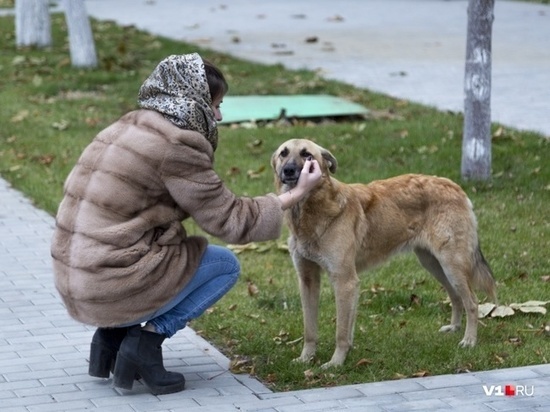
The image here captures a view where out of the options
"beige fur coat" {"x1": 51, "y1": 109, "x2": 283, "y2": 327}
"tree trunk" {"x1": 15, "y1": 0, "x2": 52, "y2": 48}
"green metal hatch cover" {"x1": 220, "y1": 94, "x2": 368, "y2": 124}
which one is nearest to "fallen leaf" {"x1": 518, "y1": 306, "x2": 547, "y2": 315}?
"beige fur coat" {"x1": 51, "y1": 109, "x2": 283, "y2": 327}

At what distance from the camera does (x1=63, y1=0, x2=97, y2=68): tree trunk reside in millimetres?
15734

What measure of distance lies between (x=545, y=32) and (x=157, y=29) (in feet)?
21.7

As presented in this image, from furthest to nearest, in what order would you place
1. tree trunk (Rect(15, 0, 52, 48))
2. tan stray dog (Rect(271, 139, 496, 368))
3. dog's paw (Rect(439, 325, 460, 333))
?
tree trunk (Rect(15, 0, 52, 48)) < dog's paw (Rect(439, 325, 460, 333)) < tan stray dog (Rect(271, 139, 496, 368))

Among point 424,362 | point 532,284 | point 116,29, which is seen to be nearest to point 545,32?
point 116,29

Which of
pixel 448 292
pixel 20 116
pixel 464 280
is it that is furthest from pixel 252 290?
pixel 20 116

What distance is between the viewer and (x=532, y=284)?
757 cm

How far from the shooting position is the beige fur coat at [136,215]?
5.42 m

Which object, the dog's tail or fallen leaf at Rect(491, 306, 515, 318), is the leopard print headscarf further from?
fallen leaf at Rect(491, 306, 515, 318)

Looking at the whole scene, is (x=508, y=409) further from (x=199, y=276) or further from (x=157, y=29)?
(x=157, y=29)

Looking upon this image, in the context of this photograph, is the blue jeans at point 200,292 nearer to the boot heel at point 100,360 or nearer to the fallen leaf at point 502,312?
the boot heel at point 100,360

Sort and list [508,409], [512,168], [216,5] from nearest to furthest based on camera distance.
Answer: [508,409], [512,168], [216,5]

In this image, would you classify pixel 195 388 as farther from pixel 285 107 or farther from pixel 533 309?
pixel 285 107

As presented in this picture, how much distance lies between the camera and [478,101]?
998 centimetres

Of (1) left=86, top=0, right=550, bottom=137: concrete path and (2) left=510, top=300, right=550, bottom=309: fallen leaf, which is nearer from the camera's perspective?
(2) left=510, top=300, right=550, bottom=309: fallen leaf
